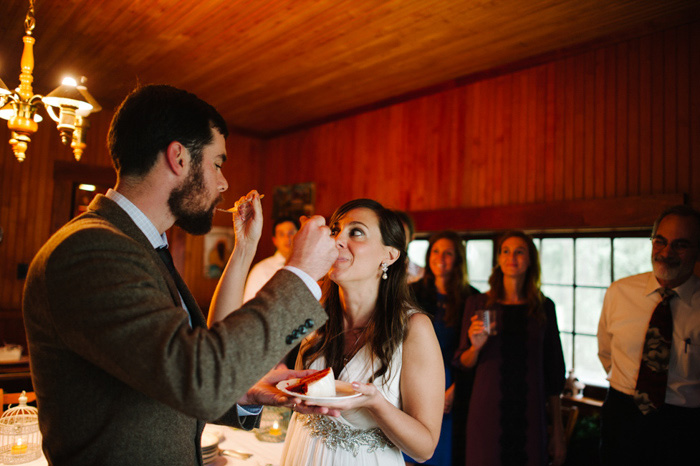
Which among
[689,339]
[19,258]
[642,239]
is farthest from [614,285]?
[19,258]

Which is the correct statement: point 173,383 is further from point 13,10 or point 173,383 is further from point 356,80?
point 356,80

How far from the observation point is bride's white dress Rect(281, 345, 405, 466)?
64.4 inches

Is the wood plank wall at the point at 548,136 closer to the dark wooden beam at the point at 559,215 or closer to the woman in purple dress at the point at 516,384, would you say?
the dark wooden beam at the point at 559,215

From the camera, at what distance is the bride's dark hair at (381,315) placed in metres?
1.78

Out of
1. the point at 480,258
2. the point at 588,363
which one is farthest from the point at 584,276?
the point at 480,258

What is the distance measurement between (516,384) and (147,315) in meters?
2.73

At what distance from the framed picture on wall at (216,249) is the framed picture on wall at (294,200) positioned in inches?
30.6

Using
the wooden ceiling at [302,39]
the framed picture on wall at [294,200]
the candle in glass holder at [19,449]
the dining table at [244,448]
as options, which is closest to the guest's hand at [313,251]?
the dining table at [244,448]

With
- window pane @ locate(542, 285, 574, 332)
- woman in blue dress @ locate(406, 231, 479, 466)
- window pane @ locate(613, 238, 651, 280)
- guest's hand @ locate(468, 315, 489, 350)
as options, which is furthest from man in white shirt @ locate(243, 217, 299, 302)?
window pane @ locate(613, 238, 651, 280)

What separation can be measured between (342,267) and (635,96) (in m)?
3.29

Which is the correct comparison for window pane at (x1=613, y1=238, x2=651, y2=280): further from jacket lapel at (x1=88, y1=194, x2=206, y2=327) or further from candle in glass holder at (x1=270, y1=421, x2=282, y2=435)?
jacket lapel at (x1=88, y1=194, x2=206, y2=327)

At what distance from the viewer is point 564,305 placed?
14.5 ft

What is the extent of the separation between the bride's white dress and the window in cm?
314

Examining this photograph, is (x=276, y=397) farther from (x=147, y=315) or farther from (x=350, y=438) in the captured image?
(x=147, y=315)
